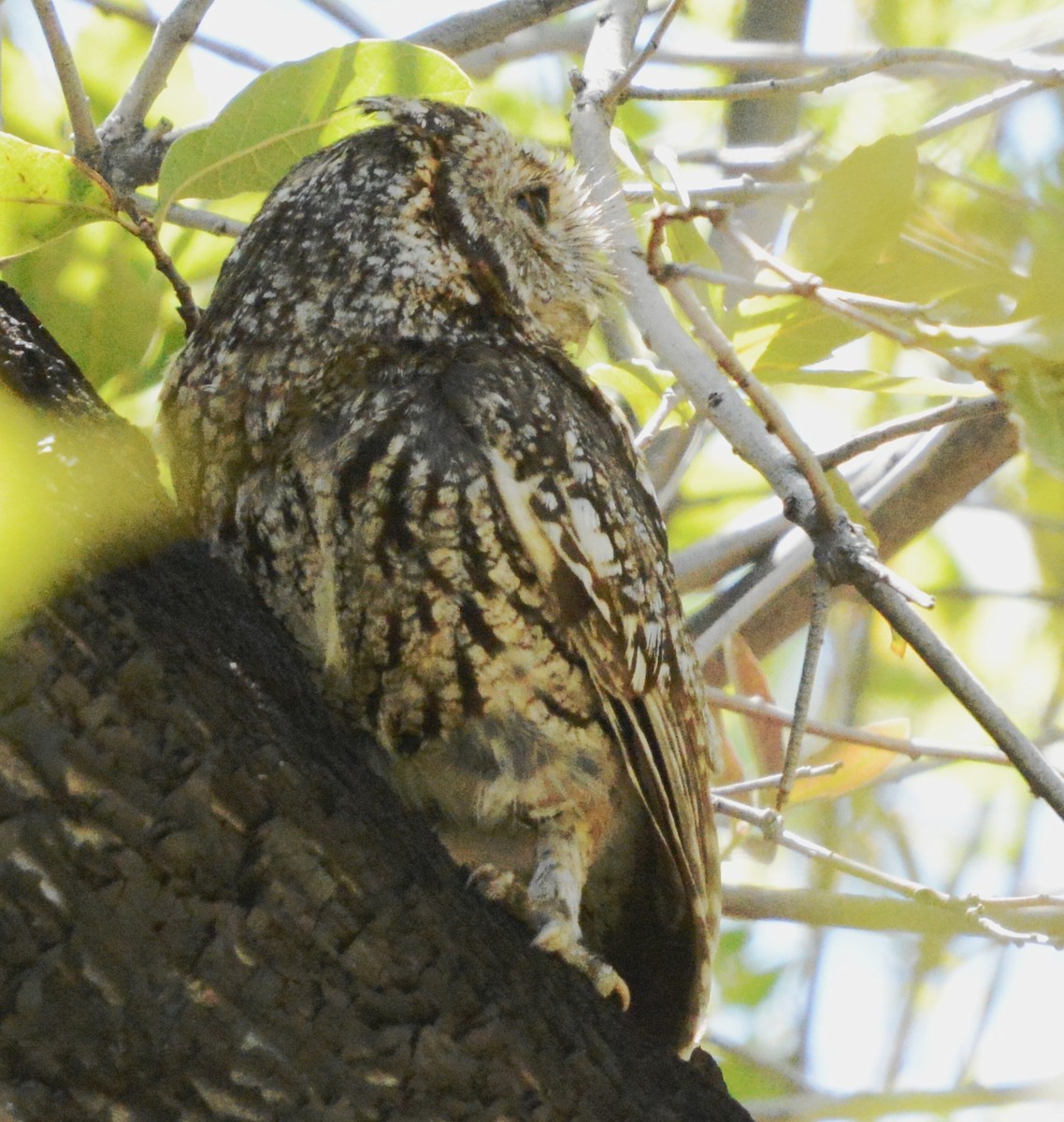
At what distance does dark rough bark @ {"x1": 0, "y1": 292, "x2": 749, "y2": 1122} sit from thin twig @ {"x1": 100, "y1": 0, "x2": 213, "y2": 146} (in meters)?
1.20

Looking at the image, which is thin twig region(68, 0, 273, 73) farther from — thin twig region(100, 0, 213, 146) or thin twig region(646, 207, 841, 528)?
thin twig region(646, 207, 841, 528)

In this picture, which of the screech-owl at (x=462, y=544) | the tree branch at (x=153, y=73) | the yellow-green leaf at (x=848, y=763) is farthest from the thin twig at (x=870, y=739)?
the tree branch at (x=153, y=73)

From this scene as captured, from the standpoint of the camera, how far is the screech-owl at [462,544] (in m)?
2.19

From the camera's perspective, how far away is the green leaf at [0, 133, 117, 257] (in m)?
2.17

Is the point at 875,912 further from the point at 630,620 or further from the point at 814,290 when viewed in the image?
the point at 814,290

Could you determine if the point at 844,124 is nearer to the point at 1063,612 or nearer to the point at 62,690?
the point at 62,690

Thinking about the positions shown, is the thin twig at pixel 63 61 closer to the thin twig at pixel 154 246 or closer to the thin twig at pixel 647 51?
the thin twig at pixel 154 246

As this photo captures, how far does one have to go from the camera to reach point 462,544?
2170 mm

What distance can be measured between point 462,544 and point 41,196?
2.87 ft

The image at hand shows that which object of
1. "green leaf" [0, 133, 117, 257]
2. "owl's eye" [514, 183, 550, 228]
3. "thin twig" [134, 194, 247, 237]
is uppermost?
"owl's eye" [514, 183, 550, 228]

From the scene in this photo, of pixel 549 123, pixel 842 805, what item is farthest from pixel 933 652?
pixel 549 123

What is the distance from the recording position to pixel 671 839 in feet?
7.98

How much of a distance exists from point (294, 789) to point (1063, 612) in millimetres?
3508

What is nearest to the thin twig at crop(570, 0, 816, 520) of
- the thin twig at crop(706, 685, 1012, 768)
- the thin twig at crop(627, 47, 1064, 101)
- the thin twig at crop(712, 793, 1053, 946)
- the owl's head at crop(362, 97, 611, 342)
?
the owl's head at crop(362, 97, 611, 342)
